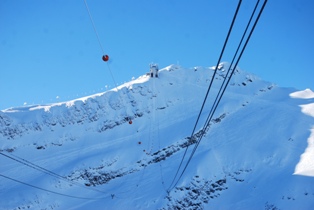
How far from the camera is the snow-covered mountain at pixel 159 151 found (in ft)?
108

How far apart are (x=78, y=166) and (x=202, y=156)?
75.2 ft

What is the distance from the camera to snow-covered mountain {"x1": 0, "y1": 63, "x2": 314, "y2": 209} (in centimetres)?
3278

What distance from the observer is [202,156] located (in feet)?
132

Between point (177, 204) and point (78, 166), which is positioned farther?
point (78, 166)

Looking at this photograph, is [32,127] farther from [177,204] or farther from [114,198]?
[177,204]

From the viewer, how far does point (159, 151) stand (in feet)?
143

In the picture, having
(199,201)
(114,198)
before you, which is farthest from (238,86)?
(114,198)

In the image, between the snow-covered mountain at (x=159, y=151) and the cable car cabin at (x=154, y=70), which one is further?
the cable car cabin at (x=154, y=70)

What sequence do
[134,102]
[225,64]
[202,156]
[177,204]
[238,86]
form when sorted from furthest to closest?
[225,64] < [238,86] < [134,102] < [202,156] < [177,204]

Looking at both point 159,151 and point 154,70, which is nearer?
point 159,151

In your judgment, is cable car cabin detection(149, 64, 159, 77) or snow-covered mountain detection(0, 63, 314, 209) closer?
snow-covered mountain detection(0, 63, 314, 209)

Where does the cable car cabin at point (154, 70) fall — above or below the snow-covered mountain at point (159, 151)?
above

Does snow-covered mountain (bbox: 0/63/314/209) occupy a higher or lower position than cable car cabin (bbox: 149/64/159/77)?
lower

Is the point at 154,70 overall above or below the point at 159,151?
above
